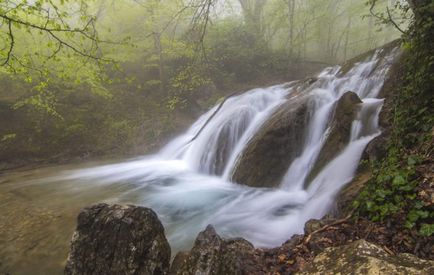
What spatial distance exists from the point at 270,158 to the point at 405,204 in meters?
4.26

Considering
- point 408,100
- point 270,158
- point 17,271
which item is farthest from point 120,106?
point 408,100

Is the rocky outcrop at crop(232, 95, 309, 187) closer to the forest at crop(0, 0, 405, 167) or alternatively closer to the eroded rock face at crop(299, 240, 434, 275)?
the forest at crop(0, 0, 405, 167)

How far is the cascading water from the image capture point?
5.44 m

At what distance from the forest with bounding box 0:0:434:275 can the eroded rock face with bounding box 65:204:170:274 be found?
2cm

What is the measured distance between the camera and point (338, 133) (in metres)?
6.21

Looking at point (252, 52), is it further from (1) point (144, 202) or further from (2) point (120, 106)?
(1) point (144, 202)

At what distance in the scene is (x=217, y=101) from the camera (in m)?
14.0

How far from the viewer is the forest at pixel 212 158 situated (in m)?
3.19

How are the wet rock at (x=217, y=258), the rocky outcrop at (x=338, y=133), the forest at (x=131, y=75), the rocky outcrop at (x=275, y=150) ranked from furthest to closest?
the forest at (x=131, y=75) < the rocky outcrop at (x=275, y=150) < the rocky outcrop at (x=338, y=133) < the wet rock at (x=217, y=258)

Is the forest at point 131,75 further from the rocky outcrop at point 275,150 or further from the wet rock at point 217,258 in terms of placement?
the wet rock at point 217,258

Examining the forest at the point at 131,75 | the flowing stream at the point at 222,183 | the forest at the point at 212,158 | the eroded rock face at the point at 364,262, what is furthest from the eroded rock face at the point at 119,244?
the forest at the point at 131,75

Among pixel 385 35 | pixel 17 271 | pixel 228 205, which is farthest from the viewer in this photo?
pixel 385 35

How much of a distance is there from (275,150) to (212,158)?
2398 millimetres

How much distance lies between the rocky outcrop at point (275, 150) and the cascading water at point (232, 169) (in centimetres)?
18
